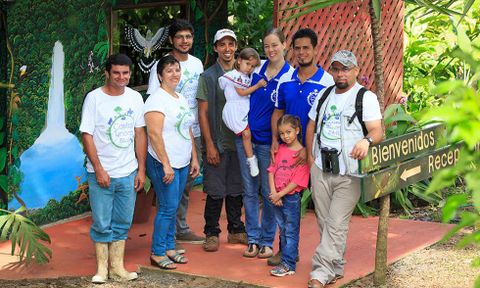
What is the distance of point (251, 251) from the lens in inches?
296

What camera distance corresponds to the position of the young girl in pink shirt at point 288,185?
22.1 feet

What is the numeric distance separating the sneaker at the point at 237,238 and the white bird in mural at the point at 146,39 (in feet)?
8.04

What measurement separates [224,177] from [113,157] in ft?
4.23

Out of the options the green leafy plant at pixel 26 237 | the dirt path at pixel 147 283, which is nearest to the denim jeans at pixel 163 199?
the dirt path at pixel 147 283

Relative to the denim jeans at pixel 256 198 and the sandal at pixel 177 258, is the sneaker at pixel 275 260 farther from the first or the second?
the sandal at pixel 177 258

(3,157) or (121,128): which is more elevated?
(121,128)

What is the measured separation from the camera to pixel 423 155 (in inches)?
254

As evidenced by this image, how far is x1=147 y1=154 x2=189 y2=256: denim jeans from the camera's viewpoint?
7.08 meters

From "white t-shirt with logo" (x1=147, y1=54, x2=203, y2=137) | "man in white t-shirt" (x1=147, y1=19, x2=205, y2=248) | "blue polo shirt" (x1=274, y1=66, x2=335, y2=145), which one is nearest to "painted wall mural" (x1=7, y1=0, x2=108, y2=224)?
"man in white t-shirt" (x1=147, y1=19, x2=205, y2=248)

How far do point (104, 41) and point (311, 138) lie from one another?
2961 millimetres

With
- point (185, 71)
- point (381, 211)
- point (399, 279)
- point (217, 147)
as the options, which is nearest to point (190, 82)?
point (185, 71)

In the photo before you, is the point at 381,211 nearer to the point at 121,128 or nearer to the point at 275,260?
the point at 275,260

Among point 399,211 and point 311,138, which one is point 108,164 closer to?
point 311,138

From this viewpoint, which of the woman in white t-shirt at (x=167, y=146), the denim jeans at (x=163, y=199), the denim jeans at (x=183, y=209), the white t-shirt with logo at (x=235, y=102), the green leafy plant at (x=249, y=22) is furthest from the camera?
the green leafy plant at (x=249, y=22)
